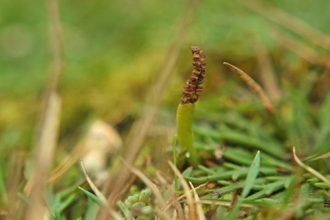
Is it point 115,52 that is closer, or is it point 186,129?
point 186,129

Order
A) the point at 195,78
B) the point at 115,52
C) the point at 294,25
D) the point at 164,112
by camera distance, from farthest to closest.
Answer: the point at 115,52, the point at 294,25, the point at 164,112, the point at 195,78

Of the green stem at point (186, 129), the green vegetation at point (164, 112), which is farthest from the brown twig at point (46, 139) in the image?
the green stem at point (186, 129)

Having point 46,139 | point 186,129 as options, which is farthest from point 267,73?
point 46,139

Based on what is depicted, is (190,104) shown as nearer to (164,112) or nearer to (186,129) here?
(186,129)

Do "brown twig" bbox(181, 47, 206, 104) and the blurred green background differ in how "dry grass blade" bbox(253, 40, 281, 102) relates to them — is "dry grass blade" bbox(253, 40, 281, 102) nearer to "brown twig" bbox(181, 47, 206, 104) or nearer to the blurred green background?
the blurred green background

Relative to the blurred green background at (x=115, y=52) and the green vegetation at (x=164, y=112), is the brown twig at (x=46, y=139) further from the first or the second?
the blurred green background at (x=115, y=52)
